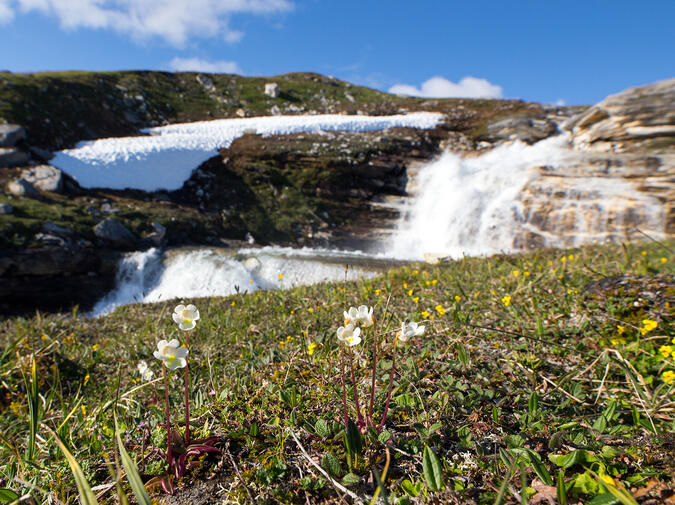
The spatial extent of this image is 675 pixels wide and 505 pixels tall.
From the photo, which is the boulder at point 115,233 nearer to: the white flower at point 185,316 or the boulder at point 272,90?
the white flower at point 185,316

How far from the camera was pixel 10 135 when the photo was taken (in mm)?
14523

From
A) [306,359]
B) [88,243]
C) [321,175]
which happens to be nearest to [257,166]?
[321,175]

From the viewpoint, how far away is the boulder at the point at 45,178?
508 inches

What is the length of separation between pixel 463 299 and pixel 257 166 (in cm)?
1801

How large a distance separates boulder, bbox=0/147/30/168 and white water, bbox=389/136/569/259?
16.3m

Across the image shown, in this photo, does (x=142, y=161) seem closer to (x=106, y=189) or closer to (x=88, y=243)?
(x=106, y=189)

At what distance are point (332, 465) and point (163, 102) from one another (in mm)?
36225

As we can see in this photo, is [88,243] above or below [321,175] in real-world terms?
below

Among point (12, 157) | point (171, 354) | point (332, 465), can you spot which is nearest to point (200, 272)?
point (12, 157)

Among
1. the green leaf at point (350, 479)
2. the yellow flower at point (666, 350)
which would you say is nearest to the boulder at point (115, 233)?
the green leaf at point (350, 479)

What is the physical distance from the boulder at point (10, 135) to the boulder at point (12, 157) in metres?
0.43

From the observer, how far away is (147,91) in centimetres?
3077

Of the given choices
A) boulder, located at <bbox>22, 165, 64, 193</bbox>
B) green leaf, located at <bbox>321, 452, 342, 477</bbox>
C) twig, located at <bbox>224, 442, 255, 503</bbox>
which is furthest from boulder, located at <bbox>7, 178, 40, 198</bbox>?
green leaf, located at <bbox>321, 452, 342, 477</bbox>

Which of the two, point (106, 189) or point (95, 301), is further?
point (106, 189)
